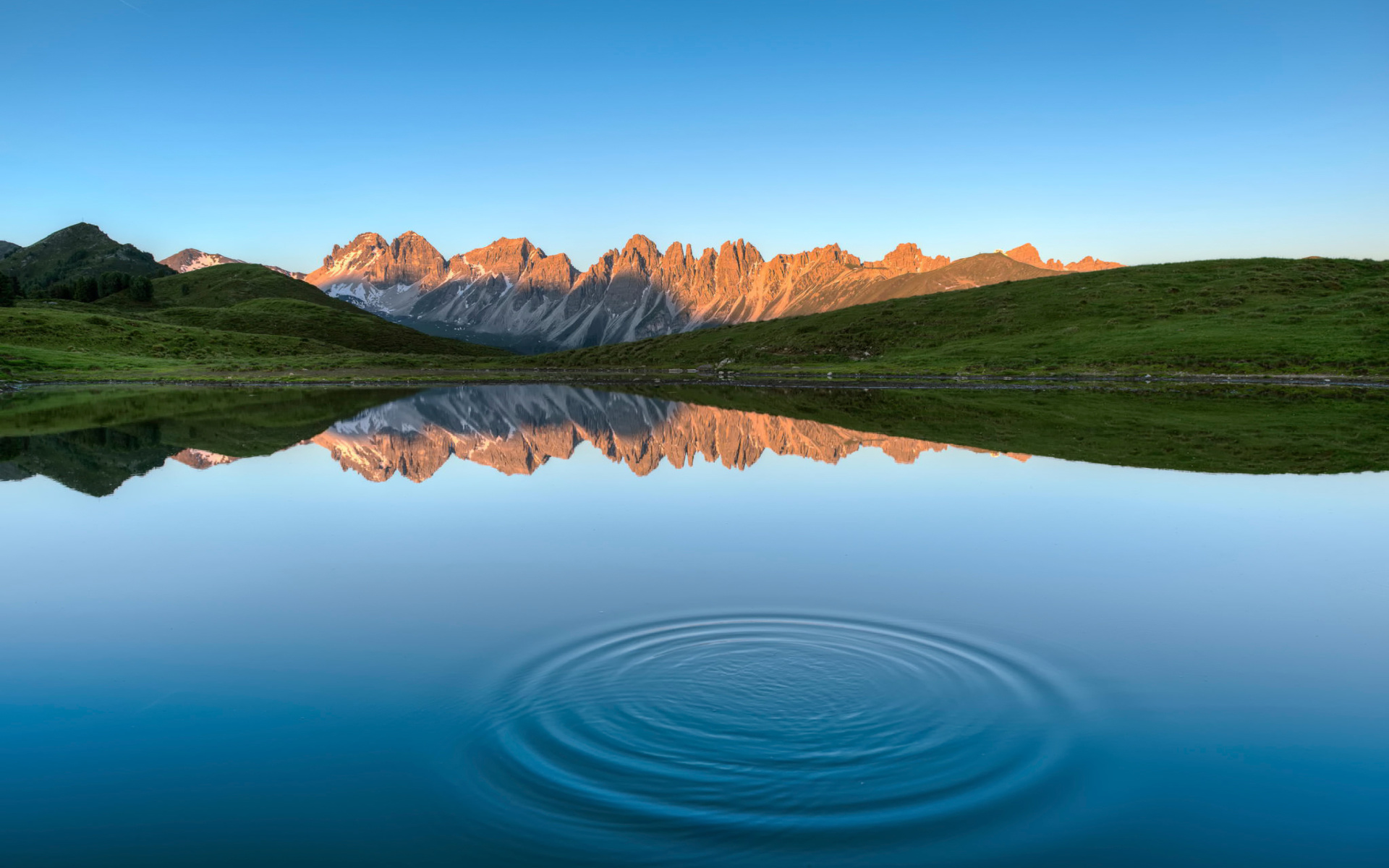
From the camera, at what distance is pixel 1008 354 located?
13912cm

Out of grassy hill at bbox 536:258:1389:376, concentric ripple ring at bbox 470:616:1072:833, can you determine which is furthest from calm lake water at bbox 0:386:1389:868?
grassy hill at bbox 536:258:1389:376

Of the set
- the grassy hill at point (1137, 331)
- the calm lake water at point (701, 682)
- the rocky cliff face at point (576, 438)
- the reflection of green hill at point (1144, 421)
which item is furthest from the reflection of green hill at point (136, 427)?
the grassy hill at point (1137, 331)

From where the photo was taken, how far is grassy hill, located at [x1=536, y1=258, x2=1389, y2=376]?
116500mm

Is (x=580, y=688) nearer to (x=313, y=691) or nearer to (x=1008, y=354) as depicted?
(x=313, y=691)

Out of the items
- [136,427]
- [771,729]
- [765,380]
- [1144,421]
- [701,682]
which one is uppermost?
[765,380]

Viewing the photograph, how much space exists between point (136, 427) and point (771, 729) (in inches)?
2247

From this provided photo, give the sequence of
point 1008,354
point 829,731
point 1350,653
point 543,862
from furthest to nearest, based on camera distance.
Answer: point 1008,354, point 1350,653, point 829,731, point 543,862

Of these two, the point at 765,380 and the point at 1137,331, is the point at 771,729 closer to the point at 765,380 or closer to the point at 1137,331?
the point at 765,380

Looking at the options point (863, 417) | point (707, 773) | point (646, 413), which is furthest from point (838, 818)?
point (646, 413)

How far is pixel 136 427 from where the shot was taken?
56.2 metres

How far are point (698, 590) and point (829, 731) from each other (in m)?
6.71

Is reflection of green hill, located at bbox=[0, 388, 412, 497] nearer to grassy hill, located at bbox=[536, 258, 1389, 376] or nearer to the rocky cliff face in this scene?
the rocky cliff face

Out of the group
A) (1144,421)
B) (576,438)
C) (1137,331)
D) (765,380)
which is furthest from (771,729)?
(1137,331)

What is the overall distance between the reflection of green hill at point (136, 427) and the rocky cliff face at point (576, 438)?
396cm
